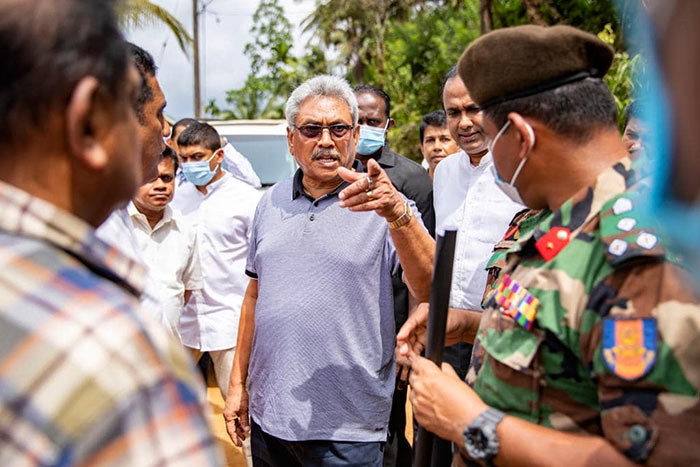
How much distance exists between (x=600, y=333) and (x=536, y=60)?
673mm

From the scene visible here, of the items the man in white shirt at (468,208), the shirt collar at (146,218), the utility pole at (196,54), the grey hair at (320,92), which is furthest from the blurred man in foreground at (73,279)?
the utility pole at (196,54)

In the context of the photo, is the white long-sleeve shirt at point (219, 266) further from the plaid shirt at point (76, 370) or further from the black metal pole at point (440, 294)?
the plaid shirt at point (76, 370)

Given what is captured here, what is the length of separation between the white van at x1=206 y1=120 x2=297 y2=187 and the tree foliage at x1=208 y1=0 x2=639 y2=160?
16.7ft

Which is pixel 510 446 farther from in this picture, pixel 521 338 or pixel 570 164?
pixel 570 164

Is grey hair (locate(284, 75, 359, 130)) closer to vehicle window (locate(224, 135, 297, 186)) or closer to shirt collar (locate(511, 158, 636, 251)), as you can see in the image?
shirt collar (locate(511, 158, 636, 251))

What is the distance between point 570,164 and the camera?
4.65ft

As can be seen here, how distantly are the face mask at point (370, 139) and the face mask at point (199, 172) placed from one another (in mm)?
1108

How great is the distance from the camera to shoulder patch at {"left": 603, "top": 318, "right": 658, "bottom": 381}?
3.65ft

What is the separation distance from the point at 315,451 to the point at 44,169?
1750 millimetres

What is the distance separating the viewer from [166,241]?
345 cm

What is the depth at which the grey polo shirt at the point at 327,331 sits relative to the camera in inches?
89.8

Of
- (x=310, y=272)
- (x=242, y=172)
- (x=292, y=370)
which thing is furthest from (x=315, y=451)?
(x=242, y=172)

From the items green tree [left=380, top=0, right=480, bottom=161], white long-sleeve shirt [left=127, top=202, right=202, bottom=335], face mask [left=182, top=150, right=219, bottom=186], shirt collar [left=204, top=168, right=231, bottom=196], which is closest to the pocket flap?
white long-sleeve shirt [left=127, top=202, right=202, bottom=335]

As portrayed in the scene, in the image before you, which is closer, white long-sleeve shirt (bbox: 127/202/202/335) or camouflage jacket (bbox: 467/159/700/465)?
camouflage jacket (bbox: 467/159/700/465)
